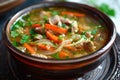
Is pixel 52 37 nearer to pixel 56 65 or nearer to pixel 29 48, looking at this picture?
pixel 29 48

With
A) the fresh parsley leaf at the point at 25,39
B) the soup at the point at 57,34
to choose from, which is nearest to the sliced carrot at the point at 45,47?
the soup at the point at 57,34

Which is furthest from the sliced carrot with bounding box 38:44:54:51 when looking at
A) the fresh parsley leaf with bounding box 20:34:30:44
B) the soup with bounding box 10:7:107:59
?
the fresh parsley leaf with bounding box 20:34:30:44

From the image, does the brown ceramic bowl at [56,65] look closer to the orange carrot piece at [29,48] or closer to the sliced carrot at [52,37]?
the orange carrot piece at [29,48]

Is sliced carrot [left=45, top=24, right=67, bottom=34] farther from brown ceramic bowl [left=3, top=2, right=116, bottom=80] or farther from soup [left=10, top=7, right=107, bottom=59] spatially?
brown ceramic bowl [left=3, top=2, right=116, bottom=80]

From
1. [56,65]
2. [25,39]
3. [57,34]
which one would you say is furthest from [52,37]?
[56,65]

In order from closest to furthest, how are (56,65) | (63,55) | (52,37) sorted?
(56,65) < (63,55) < (52,37)

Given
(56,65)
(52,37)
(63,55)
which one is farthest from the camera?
(52,37)

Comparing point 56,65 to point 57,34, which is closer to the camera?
point 56,65

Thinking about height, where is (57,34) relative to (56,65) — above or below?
above
